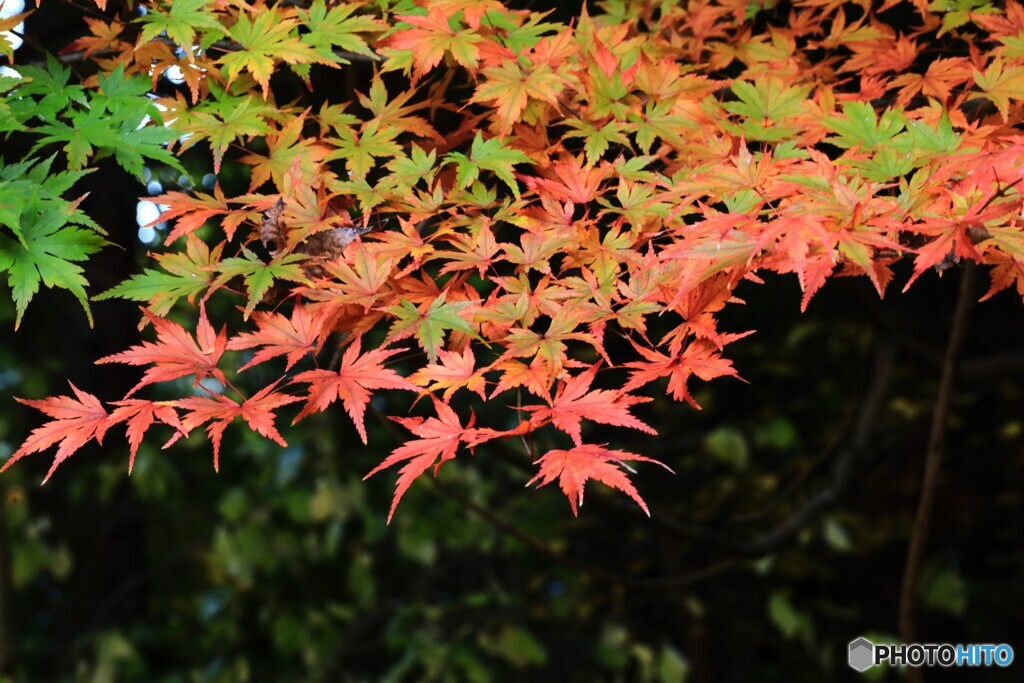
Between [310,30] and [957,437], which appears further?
[957,437]

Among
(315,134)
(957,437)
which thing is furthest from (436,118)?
(957,437)

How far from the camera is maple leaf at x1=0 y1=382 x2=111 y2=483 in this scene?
5.03 feet

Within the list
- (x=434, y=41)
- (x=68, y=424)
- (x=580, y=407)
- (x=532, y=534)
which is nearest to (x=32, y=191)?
(x=68, y=424)

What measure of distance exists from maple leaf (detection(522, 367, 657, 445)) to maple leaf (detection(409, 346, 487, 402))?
96mm

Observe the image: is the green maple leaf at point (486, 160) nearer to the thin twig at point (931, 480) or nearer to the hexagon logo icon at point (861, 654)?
the thin twig at point (931, 480)

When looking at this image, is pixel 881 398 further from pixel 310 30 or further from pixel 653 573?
pixel 310 30

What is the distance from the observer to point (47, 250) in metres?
1.60

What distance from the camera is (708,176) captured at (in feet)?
5.31

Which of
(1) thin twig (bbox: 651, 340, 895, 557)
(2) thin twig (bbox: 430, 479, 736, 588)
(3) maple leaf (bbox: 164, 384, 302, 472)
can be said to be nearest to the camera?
(3) maple leaf (bbox: 164, 384, 302, 472)

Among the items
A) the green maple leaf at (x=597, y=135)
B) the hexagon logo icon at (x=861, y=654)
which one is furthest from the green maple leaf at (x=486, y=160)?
the hexagon logo icon at (x=861, y=654)

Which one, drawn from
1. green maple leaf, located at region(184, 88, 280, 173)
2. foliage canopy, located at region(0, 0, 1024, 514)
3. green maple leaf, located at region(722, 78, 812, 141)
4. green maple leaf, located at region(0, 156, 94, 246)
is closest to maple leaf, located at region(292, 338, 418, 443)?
foliage canopy, located at region(0, 0, 1024, 514)

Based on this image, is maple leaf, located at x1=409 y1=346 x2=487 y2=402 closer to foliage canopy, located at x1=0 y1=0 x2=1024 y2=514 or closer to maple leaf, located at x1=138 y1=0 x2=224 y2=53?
foliage canopy, located at x1=0 y1=0 x2=1024 y2=514

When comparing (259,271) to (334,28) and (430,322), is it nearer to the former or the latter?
(430,322)

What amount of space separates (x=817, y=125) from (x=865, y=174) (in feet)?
1.03
